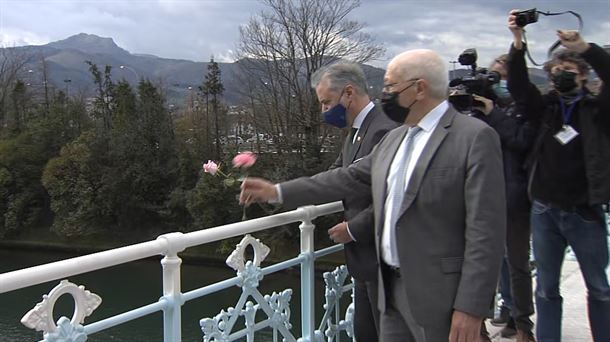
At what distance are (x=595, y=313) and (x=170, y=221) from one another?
31530 millimetres

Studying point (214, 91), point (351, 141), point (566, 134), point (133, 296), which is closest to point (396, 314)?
point (351, 141)

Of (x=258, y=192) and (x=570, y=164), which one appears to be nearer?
(x=258, y=192)

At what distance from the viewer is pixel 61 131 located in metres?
36.9

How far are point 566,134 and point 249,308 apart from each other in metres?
1.51

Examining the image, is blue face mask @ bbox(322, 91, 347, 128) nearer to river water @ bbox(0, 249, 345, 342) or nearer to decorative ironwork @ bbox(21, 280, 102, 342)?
decorative ironwork @ bbox(21, 280, 102, 342)

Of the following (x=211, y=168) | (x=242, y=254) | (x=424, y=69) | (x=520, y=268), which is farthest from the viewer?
(x=520, y=268)

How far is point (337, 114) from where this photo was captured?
244 centimetres

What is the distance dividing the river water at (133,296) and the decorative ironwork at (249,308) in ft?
49.9

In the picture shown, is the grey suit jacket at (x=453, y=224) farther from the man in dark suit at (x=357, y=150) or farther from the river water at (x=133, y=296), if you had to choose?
the river water at (x=133, y=296)

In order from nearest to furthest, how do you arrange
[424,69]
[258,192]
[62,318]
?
[62,318] < [424,69] < [258,192]

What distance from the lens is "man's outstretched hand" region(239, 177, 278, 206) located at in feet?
7.38

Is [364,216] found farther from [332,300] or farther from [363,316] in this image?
[332,300]

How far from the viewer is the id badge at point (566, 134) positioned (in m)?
2.50

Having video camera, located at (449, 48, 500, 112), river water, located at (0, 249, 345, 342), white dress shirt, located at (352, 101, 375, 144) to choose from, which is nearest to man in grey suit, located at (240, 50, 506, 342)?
white dress shirt, located at (352, 101, 375, 144)
